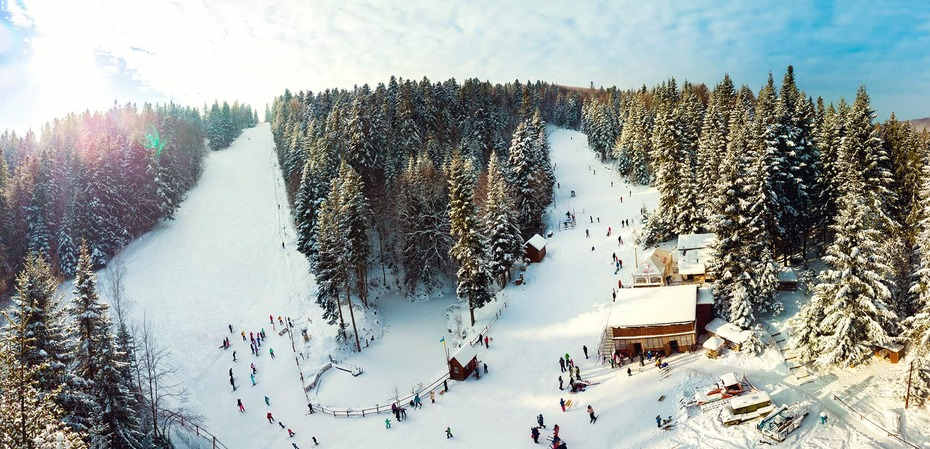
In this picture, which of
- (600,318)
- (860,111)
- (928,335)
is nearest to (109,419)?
(600,318)

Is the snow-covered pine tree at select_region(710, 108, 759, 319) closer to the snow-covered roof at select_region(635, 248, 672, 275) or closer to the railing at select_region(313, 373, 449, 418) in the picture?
the snow-covered roof at select_region(635, 248, 672, 275)

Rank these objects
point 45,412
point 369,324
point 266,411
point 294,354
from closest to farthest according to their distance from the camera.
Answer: point 45,412, point 266,411, point 294,354, point 369,324

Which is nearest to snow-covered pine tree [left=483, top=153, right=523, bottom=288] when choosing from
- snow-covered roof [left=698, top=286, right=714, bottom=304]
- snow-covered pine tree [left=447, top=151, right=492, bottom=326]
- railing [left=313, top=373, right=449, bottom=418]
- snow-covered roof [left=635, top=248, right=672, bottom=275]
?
snow-covered pine tree [left=447, top=151, right=492, bottom=326]

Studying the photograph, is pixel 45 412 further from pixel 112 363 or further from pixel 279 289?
pixel 279 289

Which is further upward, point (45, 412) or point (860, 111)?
point (860, 111)

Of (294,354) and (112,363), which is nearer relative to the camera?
(112,363)
